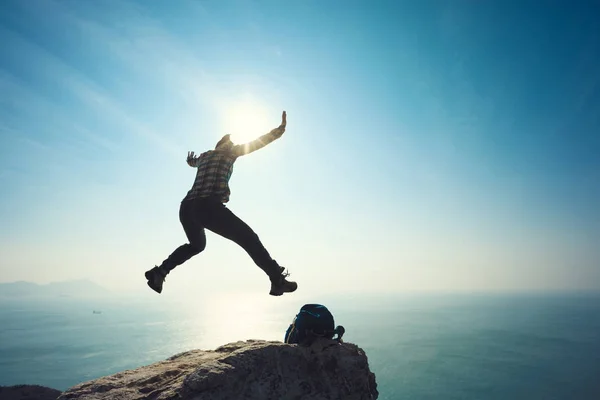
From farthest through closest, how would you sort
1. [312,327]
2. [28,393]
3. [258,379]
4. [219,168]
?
[28,393], [219,168], [312,327], [258,379]

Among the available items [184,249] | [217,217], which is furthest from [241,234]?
[184,249]

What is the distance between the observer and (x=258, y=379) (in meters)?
3.32

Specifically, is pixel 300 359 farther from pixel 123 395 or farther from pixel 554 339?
pixel 554 339

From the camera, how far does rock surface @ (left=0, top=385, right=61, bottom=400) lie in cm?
1362

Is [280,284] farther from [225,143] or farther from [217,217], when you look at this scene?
[225,143]

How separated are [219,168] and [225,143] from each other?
0.62m

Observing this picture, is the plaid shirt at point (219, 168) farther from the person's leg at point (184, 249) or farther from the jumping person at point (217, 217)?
the person's leg at point (184, 249)

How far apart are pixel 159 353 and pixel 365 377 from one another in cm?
18188

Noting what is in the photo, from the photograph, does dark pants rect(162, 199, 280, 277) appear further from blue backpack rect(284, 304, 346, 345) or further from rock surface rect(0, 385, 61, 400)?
rock surface rect(0, 385, 61, 400)

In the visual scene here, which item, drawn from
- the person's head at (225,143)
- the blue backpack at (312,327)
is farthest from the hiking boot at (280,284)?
the person's head at (225,143)

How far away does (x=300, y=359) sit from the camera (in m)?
3.74

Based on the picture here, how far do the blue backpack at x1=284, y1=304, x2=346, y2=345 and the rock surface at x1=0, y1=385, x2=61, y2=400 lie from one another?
53.9 ft

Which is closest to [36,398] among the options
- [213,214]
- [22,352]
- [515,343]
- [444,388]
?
[213,214]

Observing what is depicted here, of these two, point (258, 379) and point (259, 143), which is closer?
point (258, 379)
